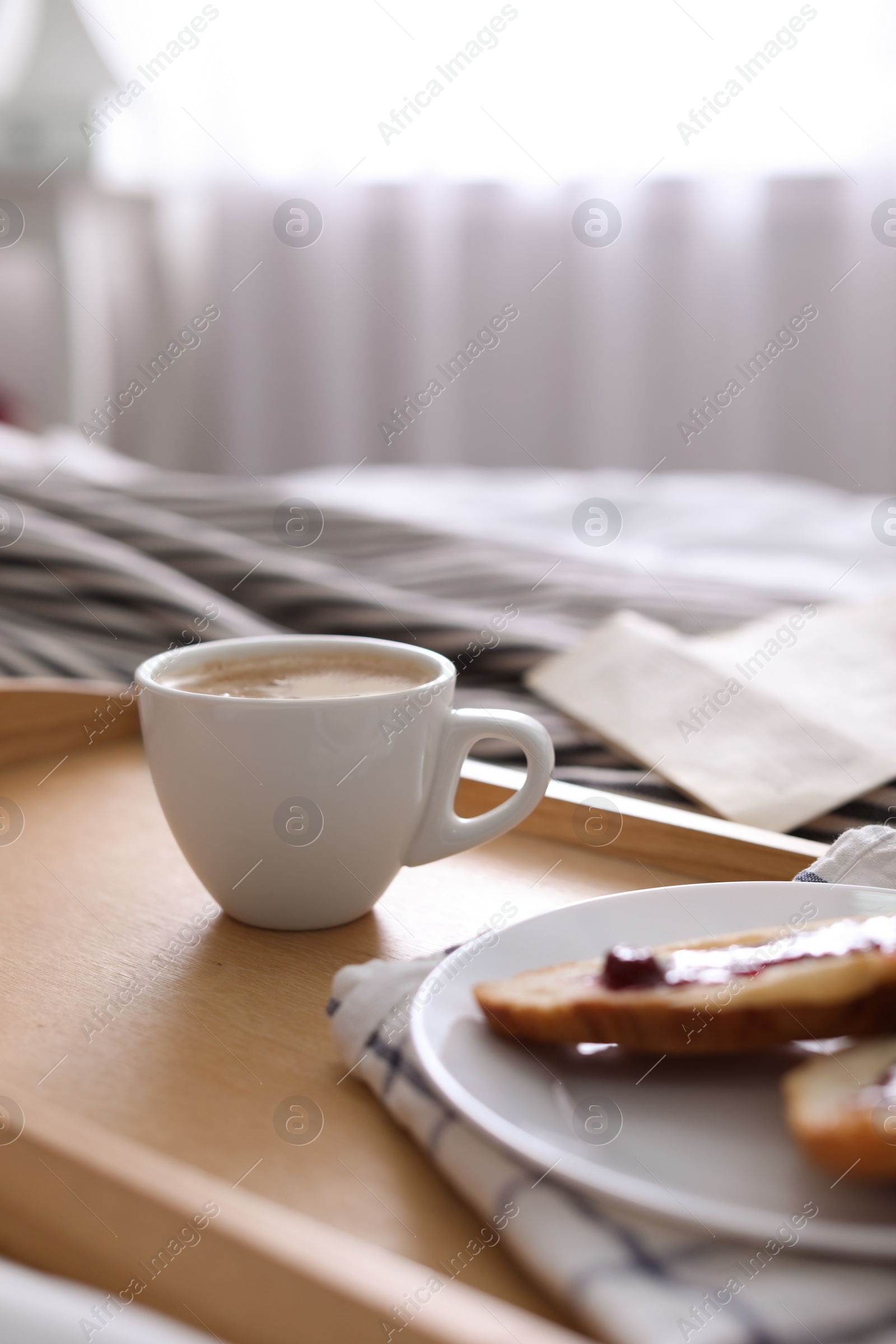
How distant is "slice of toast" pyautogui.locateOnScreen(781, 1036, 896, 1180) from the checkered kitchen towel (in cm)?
2

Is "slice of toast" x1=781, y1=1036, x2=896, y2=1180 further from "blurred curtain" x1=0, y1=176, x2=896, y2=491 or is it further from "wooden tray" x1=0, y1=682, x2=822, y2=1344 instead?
"blurred curtain" x1=0, y1=176, x2=896, y2=491

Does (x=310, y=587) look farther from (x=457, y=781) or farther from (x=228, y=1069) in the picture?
(x=228, y=1069)

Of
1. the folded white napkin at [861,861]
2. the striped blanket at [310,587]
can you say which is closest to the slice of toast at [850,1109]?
the folded white napkin at [861,861]

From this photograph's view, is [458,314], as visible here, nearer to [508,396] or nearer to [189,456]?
[508,396]

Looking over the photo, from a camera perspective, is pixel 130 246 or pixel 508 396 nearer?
pixel 508 396

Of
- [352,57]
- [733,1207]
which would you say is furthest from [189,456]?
[733,1207]

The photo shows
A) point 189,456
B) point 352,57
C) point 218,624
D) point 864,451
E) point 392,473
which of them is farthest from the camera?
point 189,456

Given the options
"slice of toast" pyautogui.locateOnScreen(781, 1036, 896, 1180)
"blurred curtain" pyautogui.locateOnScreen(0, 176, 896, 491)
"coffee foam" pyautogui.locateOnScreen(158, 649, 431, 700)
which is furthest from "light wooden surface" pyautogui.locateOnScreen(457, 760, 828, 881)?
"blurred curtain" pyautogui.locateOnScreen(0, 176, 896, 491)

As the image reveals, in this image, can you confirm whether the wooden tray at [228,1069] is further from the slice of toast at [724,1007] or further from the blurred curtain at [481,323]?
the blurred curtain at [481,323]

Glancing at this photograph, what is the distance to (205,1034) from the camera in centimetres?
41

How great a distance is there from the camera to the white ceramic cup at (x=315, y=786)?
454mm

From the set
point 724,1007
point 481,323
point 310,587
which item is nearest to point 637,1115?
point 724,1007

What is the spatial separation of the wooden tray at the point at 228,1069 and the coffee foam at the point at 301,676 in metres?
0.10

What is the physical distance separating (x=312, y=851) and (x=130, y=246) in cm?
286
